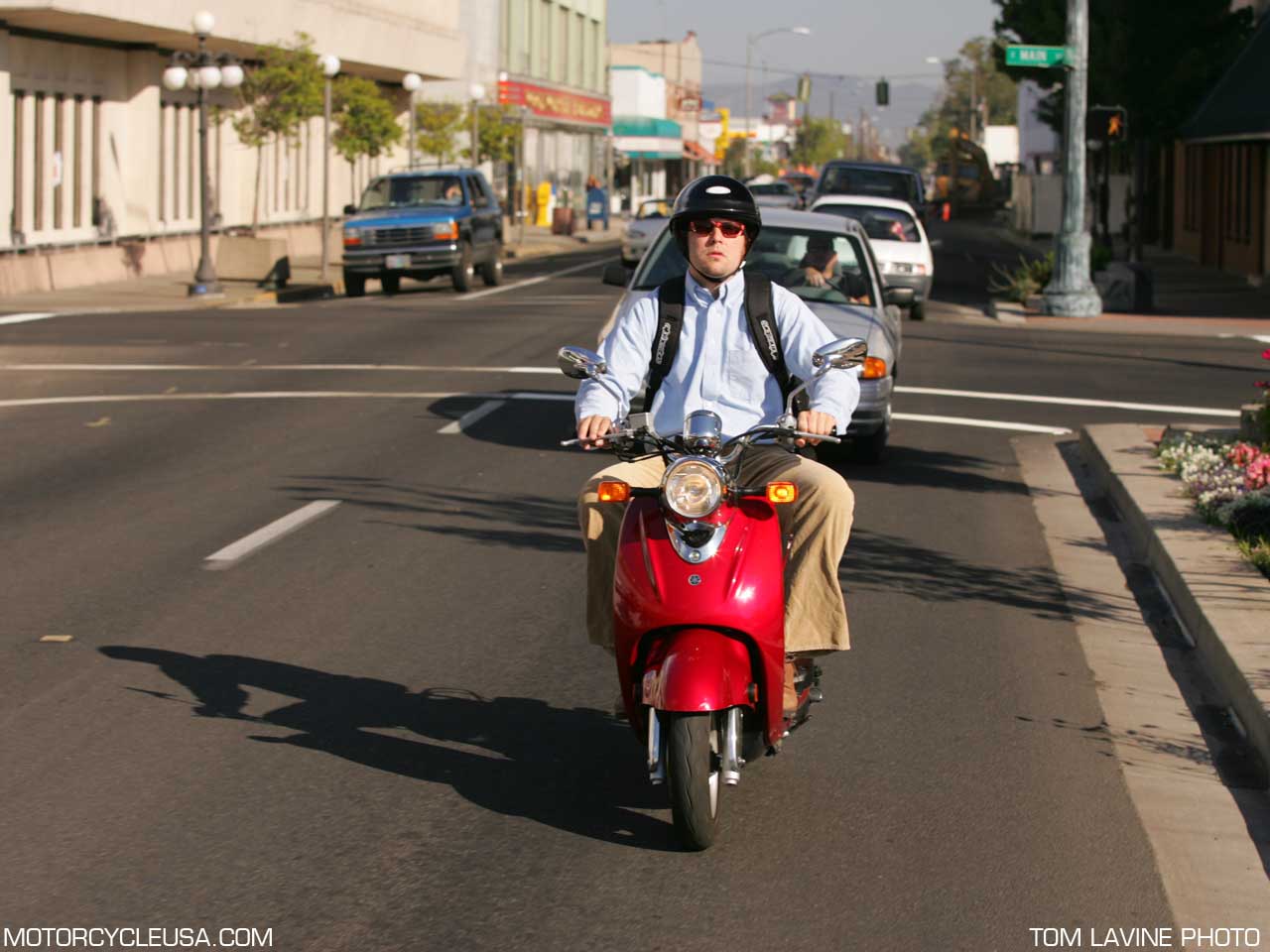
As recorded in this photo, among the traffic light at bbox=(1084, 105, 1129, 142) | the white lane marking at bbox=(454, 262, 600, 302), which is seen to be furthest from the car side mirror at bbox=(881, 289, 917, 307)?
the traffic light at bbox=(1084, 105, 1129, 142)

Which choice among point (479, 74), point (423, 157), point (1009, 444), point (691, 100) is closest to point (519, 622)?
point (1009, 444)

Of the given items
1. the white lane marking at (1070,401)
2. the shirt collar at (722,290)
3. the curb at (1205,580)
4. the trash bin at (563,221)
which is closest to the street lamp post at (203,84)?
the white lane marking at (1070,401)

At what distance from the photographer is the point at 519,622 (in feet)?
27.0

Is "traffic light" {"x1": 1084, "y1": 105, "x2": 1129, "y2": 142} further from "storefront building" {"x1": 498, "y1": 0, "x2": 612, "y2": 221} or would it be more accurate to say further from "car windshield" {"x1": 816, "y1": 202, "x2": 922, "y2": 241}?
"storefront building" {"x1": 498, "y1": 0, "x2": 612, "y2": 221}

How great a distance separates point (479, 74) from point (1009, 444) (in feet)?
184

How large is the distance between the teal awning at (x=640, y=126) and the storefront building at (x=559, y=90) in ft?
34.6

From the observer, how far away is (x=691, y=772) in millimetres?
5145

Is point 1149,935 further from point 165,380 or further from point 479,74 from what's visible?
point 479,74

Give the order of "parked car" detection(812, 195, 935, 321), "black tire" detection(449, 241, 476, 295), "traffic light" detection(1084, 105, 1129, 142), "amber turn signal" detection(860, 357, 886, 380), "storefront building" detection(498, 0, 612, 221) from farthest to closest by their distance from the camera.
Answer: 1. "storefront building" detection(498, 0, 612, 221)
2. "black tire" detection(449, 241, 476, 295)
3. "traffic light" detection(1084, 105, 1129, 142)
4. "parked car" detection(812, 195, 935, 321)
5. "amber turn signal" detection(860, 357, 886, 380)

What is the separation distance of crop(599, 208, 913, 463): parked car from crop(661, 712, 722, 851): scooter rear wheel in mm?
7528

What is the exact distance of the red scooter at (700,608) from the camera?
5148mm

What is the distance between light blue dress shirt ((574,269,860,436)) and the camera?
19.2 feet

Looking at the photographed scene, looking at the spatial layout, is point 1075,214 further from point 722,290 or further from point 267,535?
point 722,290

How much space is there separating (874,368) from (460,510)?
3243 mm
